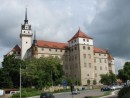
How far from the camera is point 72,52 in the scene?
5428 inches

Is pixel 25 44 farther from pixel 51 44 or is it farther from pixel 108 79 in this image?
pixel 108 79

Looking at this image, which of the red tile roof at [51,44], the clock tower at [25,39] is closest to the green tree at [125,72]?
the red tile roof at [51,44]

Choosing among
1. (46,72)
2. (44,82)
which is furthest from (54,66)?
(44,82)

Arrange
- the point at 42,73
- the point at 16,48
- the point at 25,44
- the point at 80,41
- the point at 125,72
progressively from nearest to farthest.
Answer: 1. the point at 42,73
2. the point at 125,72
3. the point at 80,41
4. the point at 25,44
5. the point at 16,48

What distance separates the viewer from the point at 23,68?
339 ft

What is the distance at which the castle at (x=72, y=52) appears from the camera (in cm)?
13066

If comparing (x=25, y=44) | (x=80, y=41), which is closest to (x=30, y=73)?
(x=25, y=44)

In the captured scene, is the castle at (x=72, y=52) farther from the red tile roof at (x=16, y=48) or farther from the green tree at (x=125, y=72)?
the green tree at (x=125, y=72)

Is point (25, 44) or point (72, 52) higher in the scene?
point (25, 44)

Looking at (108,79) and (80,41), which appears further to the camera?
(80,41)

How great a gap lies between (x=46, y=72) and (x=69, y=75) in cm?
3396

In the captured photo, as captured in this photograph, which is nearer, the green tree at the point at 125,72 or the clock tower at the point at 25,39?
the green tree at the point at 125,72

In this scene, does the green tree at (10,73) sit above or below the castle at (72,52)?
below

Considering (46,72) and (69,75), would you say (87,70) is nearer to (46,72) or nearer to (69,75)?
(69,75)
